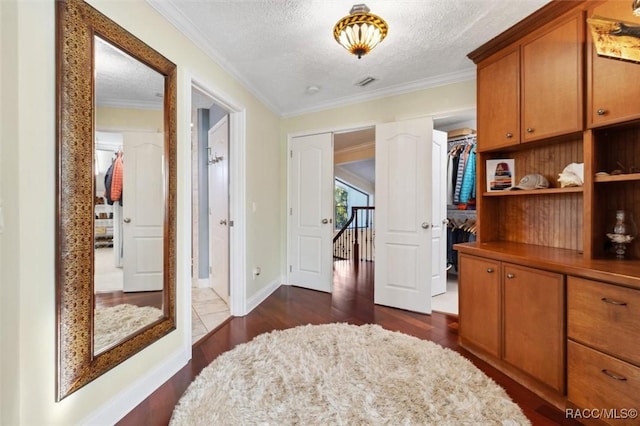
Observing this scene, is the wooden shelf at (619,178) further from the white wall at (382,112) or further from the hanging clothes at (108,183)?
the hanging clothes at (108,183)

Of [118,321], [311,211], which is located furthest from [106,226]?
[311,211]

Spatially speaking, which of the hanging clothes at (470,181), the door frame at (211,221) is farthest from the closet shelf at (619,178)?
the door frame at (211,221)

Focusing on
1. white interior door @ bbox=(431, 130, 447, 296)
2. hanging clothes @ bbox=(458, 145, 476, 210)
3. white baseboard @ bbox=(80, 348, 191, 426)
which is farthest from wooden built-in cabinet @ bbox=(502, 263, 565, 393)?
white baseboard @ bbox=(80, 348, 191, 426)

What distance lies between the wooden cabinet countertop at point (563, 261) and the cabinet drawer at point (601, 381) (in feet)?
1.29

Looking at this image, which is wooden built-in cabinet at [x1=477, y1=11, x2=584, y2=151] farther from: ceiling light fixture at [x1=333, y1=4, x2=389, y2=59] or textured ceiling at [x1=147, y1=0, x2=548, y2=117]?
ceiling light fixture at [x1=333, y1=4, x2=389, y2=59]

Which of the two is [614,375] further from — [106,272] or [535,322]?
[106,272]

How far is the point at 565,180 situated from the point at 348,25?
179 centimetres

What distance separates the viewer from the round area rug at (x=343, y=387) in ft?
4.84

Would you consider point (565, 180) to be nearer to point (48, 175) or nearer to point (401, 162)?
point (401, 162)

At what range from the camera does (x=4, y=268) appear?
1078 mm

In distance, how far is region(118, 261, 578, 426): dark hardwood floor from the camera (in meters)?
1.58

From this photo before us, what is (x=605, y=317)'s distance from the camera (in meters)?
1.38

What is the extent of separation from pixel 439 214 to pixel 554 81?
1990mm

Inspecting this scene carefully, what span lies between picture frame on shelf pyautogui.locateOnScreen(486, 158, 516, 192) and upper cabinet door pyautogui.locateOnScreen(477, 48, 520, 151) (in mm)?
176
